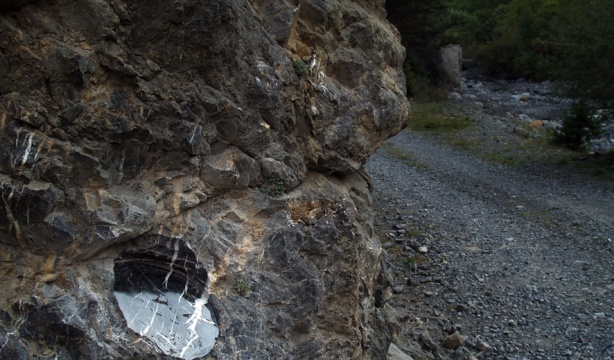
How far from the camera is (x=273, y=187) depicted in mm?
6402

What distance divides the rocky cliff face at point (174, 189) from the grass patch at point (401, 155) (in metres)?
14.1

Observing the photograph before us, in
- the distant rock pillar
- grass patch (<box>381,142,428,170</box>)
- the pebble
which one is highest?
the pebble

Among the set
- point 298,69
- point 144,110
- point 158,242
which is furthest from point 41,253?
point 298,69

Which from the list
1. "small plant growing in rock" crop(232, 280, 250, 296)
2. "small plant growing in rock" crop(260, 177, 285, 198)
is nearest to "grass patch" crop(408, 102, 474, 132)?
"small plant growing in rock" crop(260, 177, 285, 198)

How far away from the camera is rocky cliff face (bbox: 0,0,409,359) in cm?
486

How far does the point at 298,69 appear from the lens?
23.3 feet

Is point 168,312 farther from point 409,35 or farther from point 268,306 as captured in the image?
point 409,35

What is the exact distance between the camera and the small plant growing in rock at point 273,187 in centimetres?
636

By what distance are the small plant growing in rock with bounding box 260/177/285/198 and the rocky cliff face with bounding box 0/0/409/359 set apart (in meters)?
0.01

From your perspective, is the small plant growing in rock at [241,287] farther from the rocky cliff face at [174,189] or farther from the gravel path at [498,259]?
the gravel path at [498,259]

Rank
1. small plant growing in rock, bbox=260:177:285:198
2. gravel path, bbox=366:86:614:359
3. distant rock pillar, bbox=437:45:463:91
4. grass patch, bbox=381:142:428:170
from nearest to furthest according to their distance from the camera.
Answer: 1. small plant growing in rock, bbox=260:177:285:198
2. gravel path, bbox=366:86:614:359
3. grass patch, bbox=381:142:428:170
4. distant rock pillar, bbox=437:45:463:91

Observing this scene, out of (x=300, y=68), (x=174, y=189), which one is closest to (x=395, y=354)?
(x=300, y=68)

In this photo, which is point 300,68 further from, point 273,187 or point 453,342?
point 453,342

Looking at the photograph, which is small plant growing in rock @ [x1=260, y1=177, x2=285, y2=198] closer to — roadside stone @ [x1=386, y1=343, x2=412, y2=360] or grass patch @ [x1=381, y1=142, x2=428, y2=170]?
roadside stone @ [x1=386, y1=343, x2=412, y2=360]
